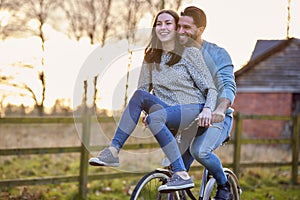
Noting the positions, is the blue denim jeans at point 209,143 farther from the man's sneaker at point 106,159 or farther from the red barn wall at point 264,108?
the red barn wall at point 264,108

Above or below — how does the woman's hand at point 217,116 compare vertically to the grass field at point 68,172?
above

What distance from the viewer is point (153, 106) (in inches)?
166

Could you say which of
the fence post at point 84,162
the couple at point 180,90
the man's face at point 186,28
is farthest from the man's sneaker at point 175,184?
the fence post at point 84,162

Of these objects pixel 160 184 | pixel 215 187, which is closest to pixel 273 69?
pixel 215 187

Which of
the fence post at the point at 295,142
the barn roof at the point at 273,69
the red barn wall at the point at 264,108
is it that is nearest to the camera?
the fence post at the point at 295,142

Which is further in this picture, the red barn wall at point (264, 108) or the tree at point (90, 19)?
the red barn wall at point (264, 108)

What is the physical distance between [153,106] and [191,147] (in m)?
0.51

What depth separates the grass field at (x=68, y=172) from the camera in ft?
27.4

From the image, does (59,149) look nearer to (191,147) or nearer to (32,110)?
(191,147)

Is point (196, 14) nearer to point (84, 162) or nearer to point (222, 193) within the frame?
point (222, 193)

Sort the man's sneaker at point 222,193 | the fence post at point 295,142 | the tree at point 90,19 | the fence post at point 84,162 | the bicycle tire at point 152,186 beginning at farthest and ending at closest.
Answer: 1. the tree at point 90,19
2. the fence post at point 295,142
3. the fence post at point 84,162
4. the man's sneaker at point 222,193
5. the bicycle tire at point 152,186

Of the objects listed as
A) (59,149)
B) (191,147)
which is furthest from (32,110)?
(191,147)

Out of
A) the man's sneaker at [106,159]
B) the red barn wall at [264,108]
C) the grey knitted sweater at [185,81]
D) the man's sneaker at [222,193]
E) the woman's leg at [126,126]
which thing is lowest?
the red barn wall at [264,108]

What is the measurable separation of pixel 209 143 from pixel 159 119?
0.50m
